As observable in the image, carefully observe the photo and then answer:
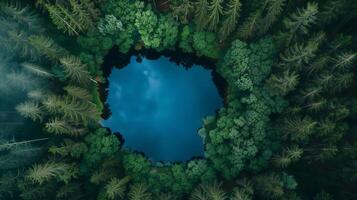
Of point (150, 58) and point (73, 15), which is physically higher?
point (150, 58)

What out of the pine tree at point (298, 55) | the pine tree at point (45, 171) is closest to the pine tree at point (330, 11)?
the pine tree at point (298, 55)

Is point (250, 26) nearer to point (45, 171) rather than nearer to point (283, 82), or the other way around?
point (283, 82)

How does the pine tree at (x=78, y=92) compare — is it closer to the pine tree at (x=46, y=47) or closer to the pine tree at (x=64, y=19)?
the pine tree at (x=46, y=47)

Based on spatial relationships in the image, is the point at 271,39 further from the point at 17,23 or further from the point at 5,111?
the point at 5,111

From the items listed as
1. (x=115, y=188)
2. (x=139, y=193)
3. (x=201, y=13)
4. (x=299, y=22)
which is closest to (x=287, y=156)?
(x=299, y=22)

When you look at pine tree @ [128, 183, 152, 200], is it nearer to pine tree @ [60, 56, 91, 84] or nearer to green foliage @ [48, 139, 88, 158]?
green foliage @ [48, 139, 88, 158]
